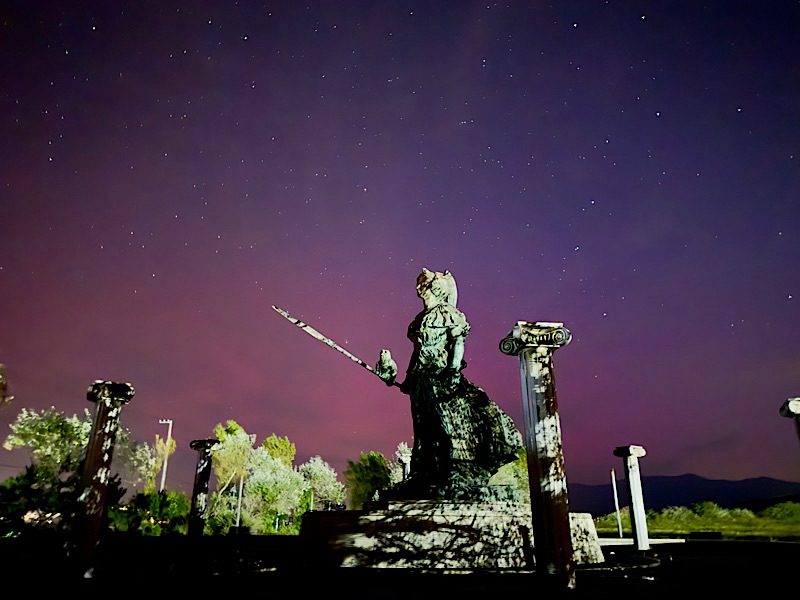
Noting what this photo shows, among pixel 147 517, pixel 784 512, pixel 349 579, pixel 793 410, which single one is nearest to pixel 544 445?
pixel 349 579

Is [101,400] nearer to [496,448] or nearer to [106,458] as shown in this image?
[106,458]

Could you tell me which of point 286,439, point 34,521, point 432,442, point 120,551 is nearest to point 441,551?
point 432,442

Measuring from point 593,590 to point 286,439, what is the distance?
4233 cm

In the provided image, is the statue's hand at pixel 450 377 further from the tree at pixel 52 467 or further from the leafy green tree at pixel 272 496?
the leafy green tree at pixel 272 496

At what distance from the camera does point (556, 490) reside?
5367mm

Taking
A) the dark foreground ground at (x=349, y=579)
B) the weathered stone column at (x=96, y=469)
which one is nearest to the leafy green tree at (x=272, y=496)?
the dark foreground ground at (x=349, y=579)

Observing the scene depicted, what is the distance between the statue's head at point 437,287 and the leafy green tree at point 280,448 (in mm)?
37043

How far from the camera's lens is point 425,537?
22.1ft

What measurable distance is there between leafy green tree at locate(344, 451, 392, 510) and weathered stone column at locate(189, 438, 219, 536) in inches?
1063

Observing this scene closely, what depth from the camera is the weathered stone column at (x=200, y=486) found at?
12.5 metres

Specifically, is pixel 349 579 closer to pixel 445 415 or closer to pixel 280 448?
pixel 445 415

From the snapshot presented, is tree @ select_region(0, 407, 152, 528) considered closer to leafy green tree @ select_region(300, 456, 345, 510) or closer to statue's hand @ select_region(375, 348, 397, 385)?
statue's hand @ select_region(375, 348, 397, 385)

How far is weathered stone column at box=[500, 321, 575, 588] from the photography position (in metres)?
5.14

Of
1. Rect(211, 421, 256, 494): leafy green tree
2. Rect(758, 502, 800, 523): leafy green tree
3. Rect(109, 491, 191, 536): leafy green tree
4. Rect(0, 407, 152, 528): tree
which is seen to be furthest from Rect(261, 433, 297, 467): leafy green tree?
Rect(758, 502, 800, 523): leafy green tree
